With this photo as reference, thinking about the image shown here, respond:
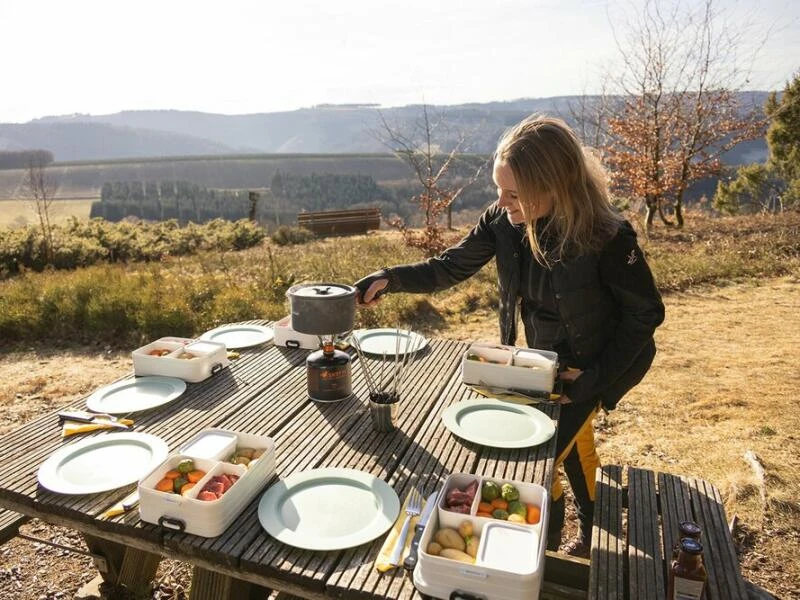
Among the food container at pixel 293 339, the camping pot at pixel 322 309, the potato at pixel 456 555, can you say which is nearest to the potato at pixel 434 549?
the potato at pixel 456 555

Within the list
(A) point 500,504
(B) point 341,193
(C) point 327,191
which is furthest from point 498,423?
(C) point 327,191

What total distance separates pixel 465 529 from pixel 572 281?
129 cm

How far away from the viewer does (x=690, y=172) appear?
12.6 meters

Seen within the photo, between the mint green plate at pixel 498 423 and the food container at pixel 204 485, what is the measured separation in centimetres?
70

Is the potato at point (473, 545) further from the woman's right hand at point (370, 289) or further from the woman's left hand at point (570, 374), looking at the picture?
the woman's right hand at point (370, 289)

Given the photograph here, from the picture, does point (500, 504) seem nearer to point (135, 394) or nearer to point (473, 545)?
point (473, 545)

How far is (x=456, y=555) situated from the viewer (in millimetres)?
1354

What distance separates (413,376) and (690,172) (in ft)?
40.1

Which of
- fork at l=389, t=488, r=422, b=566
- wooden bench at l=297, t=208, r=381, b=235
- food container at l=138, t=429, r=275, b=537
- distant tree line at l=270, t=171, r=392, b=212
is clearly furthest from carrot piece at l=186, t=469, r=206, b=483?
distant tree line at l=270, t=171, r=392, b=212

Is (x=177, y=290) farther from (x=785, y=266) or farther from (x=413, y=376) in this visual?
(x=785, y=266)

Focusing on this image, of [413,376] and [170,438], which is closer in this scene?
[170,438]

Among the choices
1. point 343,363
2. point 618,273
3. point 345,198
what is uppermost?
point 618,273

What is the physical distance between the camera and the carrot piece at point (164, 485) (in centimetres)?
159

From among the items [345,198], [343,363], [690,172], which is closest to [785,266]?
[690,172]
